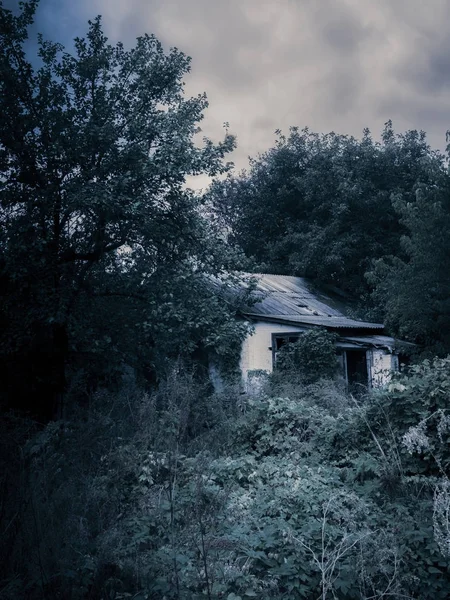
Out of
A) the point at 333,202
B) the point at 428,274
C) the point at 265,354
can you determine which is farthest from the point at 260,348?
the point at 333,202

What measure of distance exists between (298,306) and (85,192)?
1203 centimetres

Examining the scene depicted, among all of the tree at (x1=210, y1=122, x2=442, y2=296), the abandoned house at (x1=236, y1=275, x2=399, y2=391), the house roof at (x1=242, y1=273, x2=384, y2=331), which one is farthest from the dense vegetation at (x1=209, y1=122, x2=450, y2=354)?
the abandoned house at (x1=236, y1=275, x2=399, y2=391)

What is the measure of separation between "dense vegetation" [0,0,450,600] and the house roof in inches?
56.2

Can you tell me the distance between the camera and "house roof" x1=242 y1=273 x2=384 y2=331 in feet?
50.4

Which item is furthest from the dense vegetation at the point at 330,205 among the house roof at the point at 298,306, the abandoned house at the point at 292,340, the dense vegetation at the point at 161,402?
the dense vegetation at the point at 161,402

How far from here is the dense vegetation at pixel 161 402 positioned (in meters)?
3.98

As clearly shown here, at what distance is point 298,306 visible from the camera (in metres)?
19.0

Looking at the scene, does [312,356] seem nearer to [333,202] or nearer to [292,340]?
[292,340]

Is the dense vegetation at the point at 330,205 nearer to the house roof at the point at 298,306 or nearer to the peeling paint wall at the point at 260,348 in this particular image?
the house roof at the point at 298,306

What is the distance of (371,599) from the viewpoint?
4020 mm

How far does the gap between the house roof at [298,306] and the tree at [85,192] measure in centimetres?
440

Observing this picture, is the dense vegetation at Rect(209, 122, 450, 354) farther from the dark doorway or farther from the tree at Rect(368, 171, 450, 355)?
the tree at Rect(368, 171, 450, 355)

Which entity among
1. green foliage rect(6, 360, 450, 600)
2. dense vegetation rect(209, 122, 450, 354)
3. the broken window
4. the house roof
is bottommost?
green foliage rect(6, 360, 450, 600)

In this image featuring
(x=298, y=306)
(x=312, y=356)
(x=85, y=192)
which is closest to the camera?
(x=85, y=192)
